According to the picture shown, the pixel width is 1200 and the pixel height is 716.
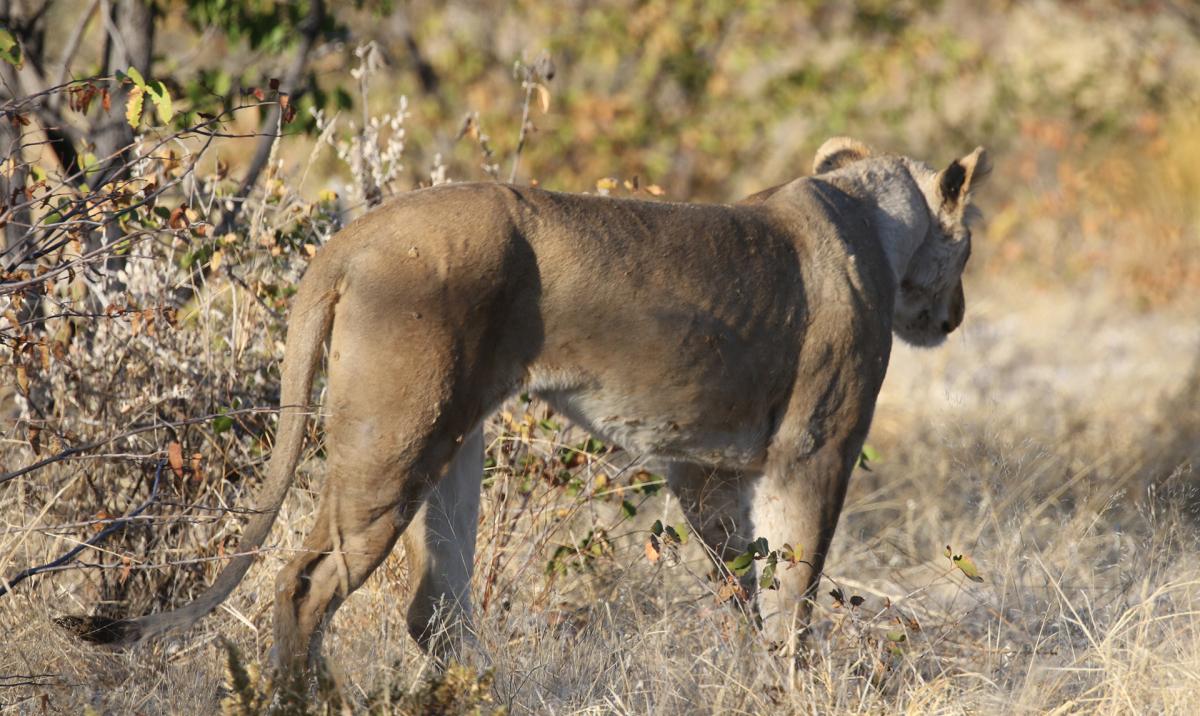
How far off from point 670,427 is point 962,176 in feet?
5.41

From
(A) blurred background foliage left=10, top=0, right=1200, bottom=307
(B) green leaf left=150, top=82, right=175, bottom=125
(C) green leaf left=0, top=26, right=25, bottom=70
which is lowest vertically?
(A) blurred background foliage left=10, top=0, right=1200, bottom=307

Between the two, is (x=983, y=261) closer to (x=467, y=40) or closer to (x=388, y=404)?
(x=467, y=40)

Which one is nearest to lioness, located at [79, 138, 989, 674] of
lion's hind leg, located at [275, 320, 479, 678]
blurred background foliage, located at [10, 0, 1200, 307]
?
lion's hind leg, located at [275, 320, 479, 678]

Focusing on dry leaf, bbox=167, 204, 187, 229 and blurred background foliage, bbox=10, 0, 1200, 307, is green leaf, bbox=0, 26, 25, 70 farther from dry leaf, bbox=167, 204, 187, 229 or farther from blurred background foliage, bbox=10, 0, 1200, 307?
blurred background foliage, bbox=10, 0, 1200, 307

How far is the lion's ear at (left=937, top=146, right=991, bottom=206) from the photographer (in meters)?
5.09

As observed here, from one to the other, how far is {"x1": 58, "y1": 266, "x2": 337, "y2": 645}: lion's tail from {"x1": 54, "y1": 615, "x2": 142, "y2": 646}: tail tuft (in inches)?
1.3

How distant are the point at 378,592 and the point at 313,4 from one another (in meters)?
2.44

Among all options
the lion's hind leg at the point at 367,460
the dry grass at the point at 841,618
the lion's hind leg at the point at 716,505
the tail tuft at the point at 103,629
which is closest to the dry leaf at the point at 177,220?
the lion's hind leg at the point at 367,460

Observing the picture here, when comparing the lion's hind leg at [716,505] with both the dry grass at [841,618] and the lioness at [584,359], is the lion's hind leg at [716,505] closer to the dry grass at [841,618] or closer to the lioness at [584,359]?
the lioness at [584,359]

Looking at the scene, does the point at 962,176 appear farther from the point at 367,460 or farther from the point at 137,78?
the point at 137,78

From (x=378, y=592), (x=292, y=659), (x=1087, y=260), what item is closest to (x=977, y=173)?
(x=378, y=592)

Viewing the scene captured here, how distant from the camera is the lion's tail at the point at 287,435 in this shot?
3.67 meters

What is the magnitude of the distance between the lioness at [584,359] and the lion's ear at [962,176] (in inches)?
0.6

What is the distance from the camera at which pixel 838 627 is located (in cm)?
403
